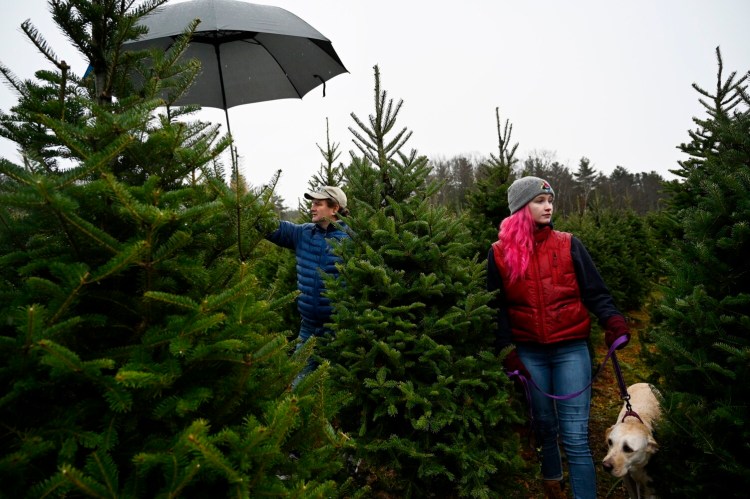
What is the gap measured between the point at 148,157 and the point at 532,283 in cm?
251

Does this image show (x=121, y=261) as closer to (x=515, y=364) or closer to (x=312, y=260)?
(x=515, y=364)

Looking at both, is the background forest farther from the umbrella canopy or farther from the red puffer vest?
the umbrella canopy

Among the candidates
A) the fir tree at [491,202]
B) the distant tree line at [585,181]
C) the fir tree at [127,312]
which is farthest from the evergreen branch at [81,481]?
the distant tree line at [585,181]

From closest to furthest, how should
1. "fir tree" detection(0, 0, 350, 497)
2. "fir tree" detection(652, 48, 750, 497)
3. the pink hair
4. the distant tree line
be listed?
"fir tree" detection(0, 0, 350, 497)
"fir tree" detection(652, 48, 750, 497)
the pink hair
the distant tree line

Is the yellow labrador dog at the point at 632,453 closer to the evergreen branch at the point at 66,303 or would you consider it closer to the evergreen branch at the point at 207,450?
the evergreen branch at the point at 207,450

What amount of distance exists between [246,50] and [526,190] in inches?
124

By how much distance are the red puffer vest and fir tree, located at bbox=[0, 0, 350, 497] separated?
1.81 m

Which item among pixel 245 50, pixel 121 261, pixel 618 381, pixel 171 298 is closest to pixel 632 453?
pixel 618 381

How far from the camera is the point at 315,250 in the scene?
3967 millimetres

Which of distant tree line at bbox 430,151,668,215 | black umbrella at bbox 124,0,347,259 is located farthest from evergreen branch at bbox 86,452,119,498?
distant tree line at bbox 430,151,668,215

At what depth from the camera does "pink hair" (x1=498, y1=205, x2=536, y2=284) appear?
9.78 ft

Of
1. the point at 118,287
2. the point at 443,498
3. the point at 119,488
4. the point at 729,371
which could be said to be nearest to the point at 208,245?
the point at 118,287

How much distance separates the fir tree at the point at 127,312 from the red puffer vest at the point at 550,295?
1.81 m

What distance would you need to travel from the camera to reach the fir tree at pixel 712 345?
2227mm
